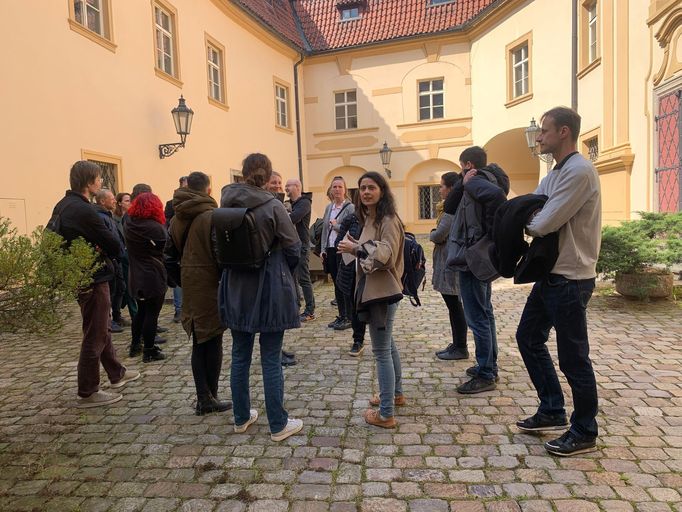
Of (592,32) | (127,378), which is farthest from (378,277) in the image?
(592,32)

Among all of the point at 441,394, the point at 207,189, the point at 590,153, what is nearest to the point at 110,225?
the point at 207,189

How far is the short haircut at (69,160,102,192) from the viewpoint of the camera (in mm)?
3865

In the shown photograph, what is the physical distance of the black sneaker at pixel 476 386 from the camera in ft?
13.3

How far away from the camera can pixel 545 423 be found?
3301 millimetres

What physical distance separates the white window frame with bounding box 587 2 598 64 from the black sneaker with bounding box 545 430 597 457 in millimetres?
12202

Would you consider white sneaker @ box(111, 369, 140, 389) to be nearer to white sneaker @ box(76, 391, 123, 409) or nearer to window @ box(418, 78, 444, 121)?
white sneaker @ box(76, 391, 123, 409)

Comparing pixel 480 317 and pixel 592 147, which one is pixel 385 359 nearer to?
pixel 480 317

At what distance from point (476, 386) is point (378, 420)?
1.02 metres

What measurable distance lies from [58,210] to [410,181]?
57.1 ft

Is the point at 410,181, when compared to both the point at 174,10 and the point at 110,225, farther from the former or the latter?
the point at 110,225

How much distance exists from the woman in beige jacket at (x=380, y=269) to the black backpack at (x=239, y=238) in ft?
1.80

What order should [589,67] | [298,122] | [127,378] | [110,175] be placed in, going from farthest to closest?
[298,122]
[589,67]
[110,175]
[127,378]

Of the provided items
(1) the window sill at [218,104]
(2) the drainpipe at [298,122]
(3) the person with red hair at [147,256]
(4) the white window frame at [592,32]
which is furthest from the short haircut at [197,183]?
(2) the drainpipe at [298,122]

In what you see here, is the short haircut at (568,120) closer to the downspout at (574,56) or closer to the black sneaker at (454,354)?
the black sneaker at (454,354)
